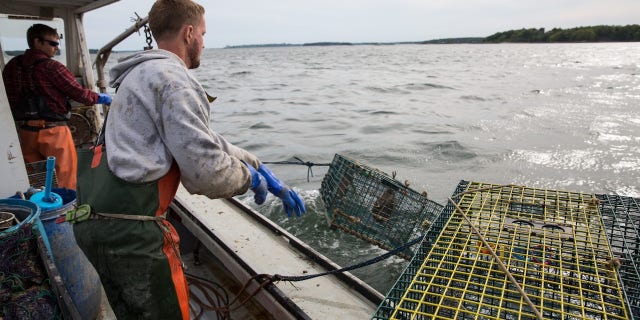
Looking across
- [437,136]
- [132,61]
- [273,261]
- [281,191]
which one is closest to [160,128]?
[132,61]

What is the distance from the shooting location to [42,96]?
4535mm

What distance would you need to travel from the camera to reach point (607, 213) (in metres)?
3.22

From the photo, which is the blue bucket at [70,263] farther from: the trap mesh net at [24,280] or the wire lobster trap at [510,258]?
the wire lobster trap at [510,258]

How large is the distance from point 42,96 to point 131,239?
348 cm

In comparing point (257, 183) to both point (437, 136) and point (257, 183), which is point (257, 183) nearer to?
point (257, 183)

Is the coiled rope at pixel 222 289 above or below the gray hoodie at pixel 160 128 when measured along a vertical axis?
below

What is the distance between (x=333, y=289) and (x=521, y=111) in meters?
16.6

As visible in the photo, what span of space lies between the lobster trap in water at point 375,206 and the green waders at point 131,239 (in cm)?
295

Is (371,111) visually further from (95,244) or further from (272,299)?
(95,244)

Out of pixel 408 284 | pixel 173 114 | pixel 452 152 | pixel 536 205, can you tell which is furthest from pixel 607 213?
pixel 452 152

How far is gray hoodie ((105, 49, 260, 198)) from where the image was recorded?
184 centimetres

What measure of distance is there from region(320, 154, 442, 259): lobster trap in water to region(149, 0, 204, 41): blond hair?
3068 mm

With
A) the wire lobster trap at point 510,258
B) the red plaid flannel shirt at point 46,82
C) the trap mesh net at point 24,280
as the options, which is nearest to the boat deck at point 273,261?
the wire lobster trap at point 510,258

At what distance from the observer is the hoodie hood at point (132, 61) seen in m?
1.96
